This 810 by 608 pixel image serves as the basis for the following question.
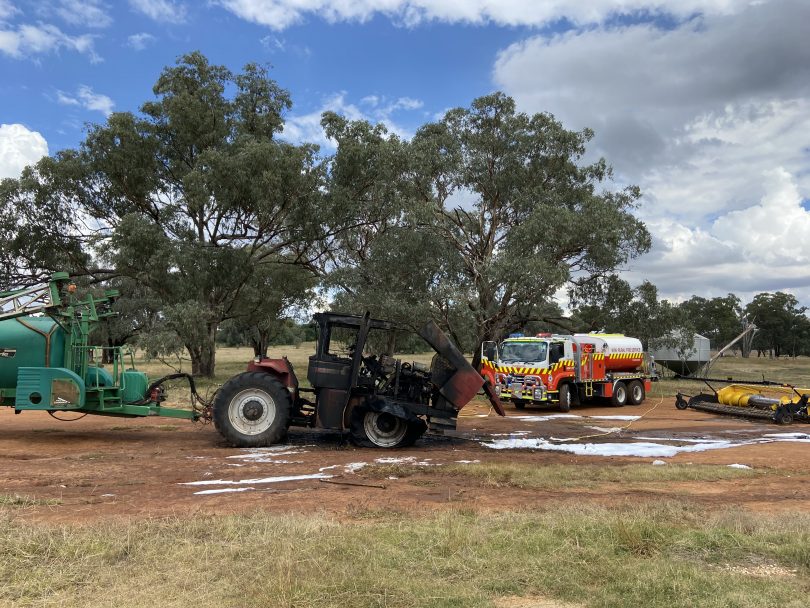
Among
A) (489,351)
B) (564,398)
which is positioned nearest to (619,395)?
(564,398)

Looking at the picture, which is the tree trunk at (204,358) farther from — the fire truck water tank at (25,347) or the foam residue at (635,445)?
the foam residue at (635,445)

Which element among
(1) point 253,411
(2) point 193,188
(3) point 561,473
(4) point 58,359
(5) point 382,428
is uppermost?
(2) point 193,188

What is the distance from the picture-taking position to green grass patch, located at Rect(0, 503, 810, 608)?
443 cm

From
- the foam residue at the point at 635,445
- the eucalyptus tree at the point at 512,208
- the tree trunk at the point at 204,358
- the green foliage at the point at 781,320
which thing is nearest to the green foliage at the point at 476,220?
the eucalyptus tree at the point at 512,208

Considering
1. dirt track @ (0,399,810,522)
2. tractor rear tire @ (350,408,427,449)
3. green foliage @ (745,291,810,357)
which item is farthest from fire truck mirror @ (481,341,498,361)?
green foliage @ (745,291,810,357)

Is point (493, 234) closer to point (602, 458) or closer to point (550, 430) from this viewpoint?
point (550, 430)

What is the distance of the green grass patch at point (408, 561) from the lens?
4.43m

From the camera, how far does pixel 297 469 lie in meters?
9.62

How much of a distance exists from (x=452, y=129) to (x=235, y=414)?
74.6 feet

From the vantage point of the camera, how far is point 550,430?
15336 millimetres

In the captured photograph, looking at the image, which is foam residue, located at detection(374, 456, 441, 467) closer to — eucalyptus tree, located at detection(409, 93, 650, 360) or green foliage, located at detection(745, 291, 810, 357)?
eucalyptus tree, located at detection(409, 93, 650, 360)

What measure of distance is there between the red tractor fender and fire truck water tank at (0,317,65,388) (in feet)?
12.1

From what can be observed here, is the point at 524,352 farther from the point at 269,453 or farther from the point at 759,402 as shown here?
the point at 269,453

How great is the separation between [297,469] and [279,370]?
2583 mm
